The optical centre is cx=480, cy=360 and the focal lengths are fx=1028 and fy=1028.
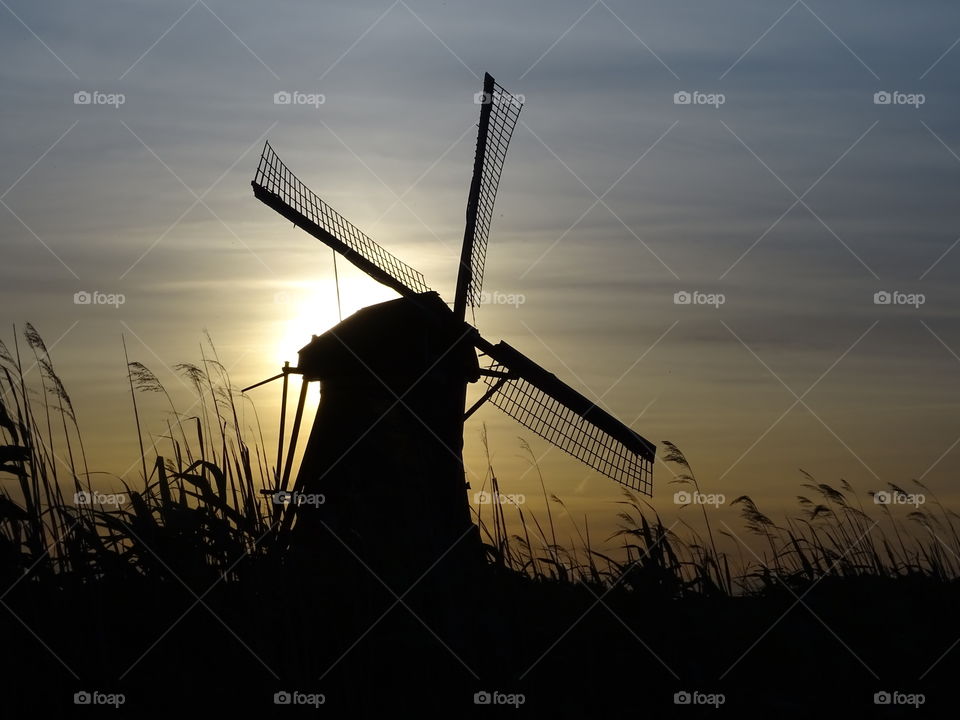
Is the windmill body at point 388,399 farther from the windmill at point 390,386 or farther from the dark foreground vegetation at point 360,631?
the dark foreground vegetation at point 360,631

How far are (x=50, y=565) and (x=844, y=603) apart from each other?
5.08m

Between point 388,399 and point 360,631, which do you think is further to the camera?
point 388,399

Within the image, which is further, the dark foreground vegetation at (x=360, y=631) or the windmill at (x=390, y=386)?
the windmill at (x=390, y=386)

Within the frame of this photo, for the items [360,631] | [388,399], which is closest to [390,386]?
[388,399]

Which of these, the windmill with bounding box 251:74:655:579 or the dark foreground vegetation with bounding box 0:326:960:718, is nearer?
the dark foreground vegetation with bounding box 0:326:960:718

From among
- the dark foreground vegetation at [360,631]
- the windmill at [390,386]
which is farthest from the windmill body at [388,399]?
the dark foreground vegetation at [360,631]

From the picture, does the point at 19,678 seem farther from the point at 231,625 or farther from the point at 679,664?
the point at 679,664

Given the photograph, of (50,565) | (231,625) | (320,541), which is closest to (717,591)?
(320,541)

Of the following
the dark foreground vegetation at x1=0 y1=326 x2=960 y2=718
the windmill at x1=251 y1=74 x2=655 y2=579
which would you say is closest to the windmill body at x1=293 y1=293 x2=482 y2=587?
the windmill at x1=251 y1=74 x2=655 y2=579

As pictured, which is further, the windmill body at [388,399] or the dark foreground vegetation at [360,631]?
the windmill body at [388,399]

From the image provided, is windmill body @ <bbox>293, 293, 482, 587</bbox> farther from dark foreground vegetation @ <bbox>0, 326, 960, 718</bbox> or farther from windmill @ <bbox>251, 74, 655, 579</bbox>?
dark foreground vegetation @ <bbox>0, 326, 960, 718</bbox>

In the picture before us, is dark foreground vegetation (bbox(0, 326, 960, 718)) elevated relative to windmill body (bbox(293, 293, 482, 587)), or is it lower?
lower

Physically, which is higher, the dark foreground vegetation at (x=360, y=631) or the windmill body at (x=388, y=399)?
the windmill body at (x=388, y=399)

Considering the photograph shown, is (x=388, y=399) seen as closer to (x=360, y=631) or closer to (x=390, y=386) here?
(x=390, y=386)
